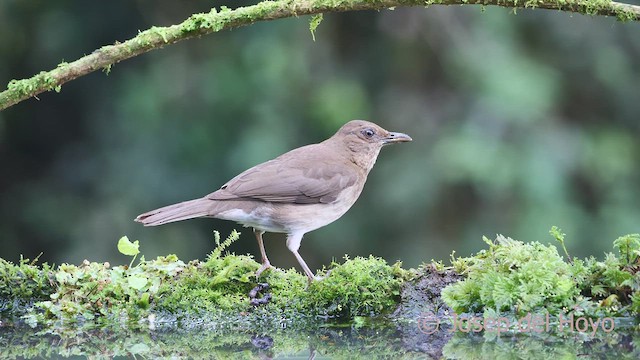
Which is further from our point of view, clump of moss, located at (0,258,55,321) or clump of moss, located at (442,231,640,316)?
clump of moss, located at (0,258,55,321)

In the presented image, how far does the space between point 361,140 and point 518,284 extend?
230cm

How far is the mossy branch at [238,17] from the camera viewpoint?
4934 millimetres

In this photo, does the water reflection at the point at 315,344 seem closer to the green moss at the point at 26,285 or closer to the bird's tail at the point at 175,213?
the green moss at the point at 26,285

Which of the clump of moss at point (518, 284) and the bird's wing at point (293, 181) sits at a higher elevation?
the bird's wing at point (293, 181)

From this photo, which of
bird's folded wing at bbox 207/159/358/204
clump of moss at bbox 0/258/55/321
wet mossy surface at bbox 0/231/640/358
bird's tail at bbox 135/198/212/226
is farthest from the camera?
bird's folded wing at bbox 207/159/358/204

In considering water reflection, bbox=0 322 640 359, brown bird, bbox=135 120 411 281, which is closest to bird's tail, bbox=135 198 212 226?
brown bird, bbox=135 120 411 281

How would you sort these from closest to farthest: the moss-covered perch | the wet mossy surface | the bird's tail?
the wet mossy surface → the moss-covered perch → the bird's tail

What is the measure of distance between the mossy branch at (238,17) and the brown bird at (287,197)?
107 cm

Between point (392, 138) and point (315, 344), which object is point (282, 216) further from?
point (315, 344)

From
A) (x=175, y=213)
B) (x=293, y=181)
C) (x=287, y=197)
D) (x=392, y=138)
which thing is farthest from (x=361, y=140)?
(x=175, y=213)

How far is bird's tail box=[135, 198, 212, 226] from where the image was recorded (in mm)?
5645

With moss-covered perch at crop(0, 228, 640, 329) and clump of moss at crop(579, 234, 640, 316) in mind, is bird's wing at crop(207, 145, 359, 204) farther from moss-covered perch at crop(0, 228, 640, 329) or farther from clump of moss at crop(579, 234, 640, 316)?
clump of moss at crop(579, 234, 640, 316)

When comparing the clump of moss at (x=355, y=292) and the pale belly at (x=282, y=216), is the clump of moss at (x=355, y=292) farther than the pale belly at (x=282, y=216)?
No

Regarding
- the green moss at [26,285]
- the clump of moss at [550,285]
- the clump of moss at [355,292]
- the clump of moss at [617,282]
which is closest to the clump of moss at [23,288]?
the green moss at [26,285]
